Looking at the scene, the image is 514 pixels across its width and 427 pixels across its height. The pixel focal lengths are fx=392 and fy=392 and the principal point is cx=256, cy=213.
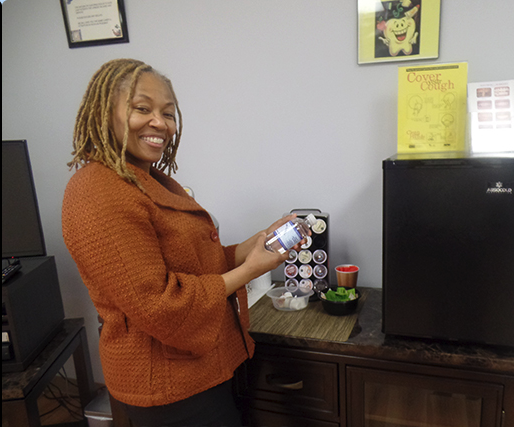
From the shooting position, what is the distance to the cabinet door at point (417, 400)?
105 centimetres

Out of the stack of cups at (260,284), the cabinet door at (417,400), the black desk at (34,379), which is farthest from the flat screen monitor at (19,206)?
the cabinet door at (417,400)

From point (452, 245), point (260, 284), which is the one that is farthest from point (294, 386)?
point (452, 245)

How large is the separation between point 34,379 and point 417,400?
47.8 inches

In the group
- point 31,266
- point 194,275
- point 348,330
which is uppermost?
point 194,275

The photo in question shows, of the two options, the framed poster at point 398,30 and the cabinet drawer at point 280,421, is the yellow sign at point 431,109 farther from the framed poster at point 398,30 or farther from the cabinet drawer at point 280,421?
the cabinet drawer at point 280,421

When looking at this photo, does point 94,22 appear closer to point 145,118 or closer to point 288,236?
point 145,118

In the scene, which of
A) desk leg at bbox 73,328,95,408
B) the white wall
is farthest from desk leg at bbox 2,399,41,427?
the white wall

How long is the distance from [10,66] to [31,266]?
1074mm

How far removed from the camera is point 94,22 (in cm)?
176

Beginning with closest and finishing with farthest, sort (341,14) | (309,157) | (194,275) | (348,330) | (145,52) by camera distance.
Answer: (194,275) < (348,330) < (341,14) < (309,157) < (145,52)

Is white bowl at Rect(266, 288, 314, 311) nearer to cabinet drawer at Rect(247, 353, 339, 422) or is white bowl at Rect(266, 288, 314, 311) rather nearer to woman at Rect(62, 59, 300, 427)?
cabinet drawer at Rect(247, 353, 339, 422)

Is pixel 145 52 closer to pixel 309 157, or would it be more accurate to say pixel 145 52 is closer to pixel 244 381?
pixel 309 157

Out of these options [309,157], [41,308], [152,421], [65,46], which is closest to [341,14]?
[309,157]

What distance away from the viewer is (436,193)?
3.28 feet
